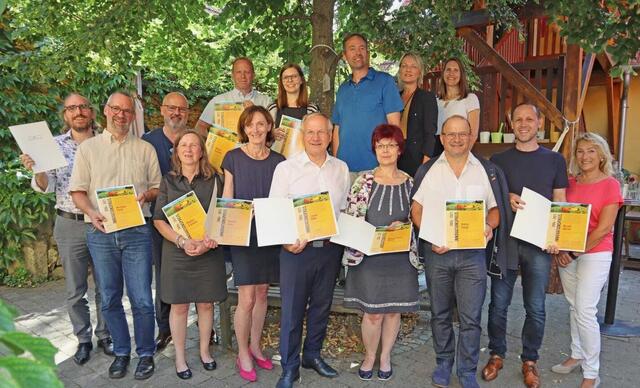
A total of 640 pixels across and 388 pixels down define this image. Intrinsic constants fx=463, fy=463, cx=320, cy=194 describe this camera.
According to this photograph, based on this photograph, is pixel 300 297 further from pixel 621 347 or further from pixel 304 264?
pixel 621 347

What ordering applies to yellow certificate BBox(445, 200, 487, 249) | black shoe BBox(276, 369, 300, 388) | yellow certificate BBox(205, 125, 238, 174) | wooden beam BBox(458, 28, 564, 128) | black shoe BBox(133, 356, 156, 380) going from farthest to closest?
wooden beam BBox(458, 28, 564, 128), yellow certificate BBox(205, 125, 238, 174), black shoe BBox(133, 356, 156, 380), black shoe BBox(276, 369, 300, 388), yellow certificate BBox(445, 200, 487, 249)

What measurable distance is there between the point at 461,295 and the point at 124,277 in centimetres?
269

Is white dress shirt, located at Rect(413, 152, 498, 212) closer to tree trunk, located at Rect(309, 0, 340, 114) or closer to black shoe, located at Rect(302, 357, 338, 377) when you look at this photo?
black shoe, located at Rect(302, 357, 338, 377)

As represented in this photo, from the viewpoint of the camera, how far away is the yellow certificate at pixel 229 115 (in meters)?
4.25

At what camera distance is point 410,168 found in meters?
4.09

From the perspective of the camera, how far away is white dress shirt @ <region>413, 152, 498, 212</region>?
132 inches

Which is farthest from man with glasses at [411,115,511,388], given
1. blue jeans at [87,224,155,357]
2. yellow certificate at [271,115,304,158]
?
blue jeans at [87,224,155,357]

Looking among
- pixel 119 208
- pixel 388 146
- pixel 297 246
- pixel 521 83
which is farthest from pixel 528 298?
pixel 521 83

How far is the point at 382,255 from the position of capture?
351 centimetres

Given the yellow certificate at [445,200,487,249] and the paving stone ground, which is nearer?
the yellow certificate at [445,200,487,249]

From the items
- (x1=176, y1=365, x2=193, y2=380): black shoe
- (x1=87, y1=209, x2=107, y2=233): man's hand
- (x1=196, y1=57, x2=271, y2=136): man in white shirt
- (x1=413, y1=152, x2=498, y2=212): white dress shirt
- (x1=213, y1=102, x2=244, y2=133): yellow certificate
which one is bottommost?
(x1=176, y1=365, x2=193, y2=380): black shoe

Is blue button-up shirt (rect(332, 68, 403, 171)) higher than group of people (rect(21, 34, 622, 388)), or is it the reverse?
blue button-up shirt (rect(332, 68, 403, 171))

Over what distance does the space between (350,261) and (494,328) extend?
137 centimetres

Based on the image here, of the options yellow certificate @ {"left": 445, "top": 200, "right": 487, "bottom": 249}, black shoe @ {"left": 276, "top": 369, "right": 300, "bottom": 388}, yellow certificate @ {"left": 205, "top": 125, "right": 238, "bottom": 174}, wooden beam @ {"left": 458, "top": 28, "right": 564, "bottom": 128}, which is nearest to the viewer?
yellow certificate @ {"left": 445, "top": 200, "right": 487, "bottom": 249}
